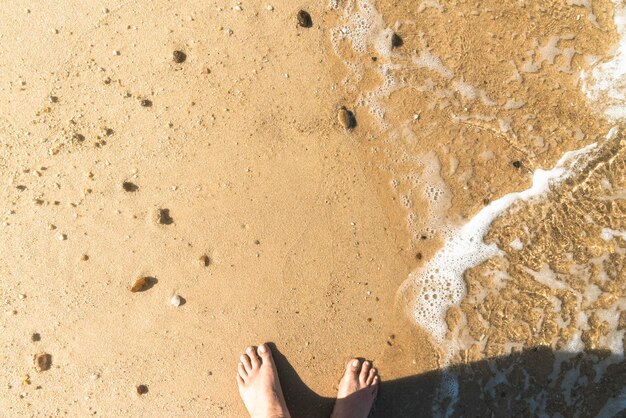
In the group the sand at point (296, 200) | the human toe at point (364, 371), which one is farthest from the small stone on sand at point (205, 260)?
the human toe at point (364, 371)

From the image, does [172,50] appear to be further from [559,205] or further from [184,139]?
[559,205]

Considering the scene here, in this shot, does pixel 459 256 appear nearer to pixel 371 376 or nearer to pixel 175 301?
pixel 371 376

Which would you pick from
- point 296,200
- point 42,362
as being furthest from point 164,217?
point 42,362

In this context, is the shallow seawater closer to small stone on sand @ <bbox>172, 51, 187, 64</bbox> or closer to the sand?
the sand

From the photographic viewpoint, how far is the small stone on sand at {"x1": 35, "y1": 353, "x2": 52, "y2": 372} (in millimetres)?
3008

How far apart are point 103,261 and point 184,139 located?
3.69 feet

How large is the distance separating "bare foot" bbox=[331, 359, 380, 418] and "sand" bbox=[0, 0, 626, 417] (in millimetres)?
98

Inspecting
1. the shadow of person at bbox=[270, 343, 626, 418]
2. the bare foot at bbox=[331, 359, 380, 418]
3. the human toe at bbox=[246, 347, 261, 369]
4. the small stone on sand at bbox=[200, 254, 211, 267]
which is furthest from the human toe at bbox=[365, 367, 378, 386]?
the small stone on sand at bbox=[200, 254, 211, 267]

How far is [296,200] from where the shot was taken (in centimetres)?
316

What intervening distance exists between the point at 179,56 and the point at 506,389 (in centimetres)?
375

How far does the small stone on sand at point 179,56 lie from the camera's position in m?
3.07

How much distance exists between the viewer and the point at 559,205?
335cm

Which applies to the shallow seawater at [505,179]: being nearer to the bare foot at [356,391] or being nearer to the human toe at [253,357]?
the bare foot at [356,391]

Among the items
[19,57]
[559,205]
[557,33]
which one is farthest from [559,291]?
[19,57]
